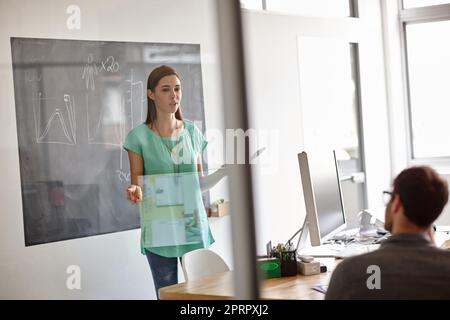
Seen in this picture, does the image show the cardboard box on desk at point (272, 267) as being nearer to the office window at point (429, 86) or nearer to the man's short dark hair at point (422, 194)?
the man's short dark hair at point (422, 194)

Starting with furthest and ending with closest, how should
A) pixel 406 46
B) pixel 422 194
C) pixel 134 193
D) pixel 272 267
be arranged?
pixel 406 46 < pixel 134 193 < pixel 272 267 < pixel 422 194

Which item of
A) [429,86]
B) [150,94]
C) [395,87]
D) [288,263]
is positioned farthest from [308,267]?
[429,86]

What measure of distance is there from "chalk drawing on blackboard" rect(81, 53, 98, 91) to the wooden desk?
1.31m

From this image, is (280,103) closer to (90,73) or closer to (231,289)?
(90,73)

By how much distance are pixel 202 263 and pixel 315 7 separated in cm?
312

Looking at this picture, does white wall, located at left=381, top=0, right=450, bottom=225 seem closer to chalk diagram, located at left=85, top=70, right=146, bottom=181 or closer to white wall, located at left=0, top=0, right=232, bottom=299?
white wall, located at left=0, top=0, right=232, bottom=299

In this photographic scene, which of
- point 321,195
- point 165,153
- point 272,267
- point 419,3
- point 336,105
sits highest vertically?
point 419,3

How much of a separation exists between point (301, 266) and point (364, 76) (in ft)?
12.0

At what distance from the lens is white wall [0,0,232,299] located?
3553 mm

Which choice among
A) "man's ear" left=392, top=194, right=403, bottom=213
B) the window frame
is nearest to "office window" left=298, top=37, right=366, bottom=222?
the window frame

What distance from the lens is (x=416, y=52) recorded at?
267 inches

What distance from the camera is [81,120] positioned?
3.81m

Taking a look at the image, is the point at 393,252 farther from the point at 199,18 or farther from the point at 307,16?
the point at 307,16
